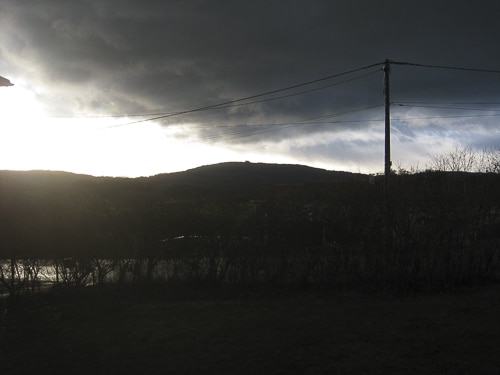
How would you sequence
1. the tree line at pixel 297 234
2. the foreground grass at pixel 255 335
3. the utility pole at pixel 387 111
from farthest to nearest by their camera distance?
the utility pole at pixel 387 111 → the tree line at pixel 297 234 → the foreground grass at pixel 255 335

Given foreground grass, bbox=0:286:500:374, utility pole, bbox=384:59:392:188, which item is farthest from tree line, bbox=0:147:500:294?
utility pole, bbox=384:59:392:188

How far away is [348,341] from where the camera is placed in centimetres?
642

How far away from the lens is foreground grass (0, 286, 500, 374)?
568 cm

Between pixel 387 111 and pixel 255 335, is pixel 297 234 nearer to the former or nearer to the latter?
pixel 255 335

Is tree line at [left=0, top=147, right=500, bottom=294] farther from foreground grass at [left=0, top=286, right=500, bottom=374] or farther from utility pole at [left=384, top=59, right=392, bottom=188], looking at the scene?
utility pole at [left=384, top=59, right=392, bottom=188]

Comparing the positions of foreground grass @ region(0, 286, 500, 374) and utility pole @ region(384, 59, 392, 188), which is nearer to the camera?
foreground grass @ region(0, 286, 500, 374)

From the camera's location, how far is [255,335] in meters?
6.91

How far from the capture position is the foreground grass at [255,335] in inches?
224

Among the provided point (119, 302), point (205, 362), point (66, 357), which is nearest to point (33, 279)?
point (119, 302)

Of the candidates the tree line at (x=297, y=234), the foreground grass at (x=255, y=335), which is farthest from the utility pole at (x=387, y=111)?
the foreground grass at (x=255, y=335)

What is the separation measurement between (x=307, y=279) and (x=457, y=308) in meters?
3.43

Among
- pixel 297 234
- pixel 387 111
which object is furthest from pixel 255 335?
pixel 387 111

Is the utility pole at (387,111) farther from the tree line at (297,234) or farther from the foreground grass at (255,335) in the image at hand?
the foreground grass at (255,335)

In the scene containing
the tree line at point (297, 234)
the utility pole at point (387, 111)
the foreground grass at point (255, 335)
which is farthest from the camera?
the utility pole at point (387, 111)
